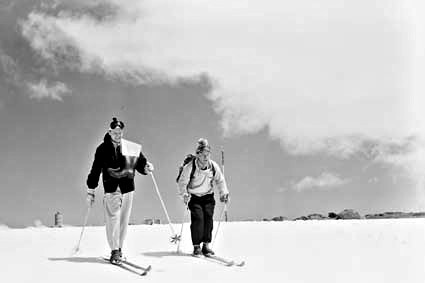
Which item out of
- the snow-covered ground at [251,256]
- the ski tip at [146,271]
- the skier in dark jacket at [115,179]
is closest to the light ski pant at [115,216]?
the skier in dark jacket at [115,179]

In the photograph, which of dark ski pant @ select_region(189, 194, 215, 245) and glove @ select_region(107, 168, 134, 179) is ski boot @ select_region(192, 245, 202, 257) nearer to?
dark ski pant @ select_region(189, 194, 215, 245)

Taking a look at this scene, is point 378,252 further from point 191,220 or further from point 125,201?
point 125,201

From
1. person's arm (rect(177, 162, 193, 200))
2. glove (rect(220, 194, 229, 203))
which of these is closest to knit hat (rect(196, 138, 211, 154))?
person's arm (rect(177, 162, 193, 200))

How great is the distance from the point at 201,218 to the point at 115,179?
1.63 m

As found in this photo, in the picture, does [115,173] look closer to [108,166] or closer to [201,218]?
[108,166]

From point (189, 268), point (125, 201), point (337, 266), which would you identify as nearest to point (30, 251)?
point (125, 201)

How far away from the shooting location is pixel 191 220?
9258 millimetres

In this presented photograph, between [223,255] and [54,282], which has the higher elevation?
[223,255]

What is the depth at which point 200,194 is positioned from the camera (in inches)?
Answer: 367

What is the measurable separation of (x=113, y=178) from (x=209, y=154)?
1712mm

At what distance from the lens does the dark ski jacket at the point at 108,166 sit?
8.46 m

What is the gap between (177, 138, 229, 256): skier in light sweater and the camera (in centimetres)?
916

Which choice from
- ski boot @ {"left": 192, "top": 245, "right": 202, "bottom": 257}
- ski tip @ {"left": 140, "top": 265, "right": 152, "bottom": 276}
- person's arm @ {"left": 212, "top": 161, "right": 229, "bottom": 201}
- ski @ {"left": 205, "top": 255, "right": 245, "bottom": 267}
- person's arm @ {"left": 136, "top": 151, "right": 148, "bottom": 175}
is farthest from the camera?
person's arm @ {"left": 212, "top": 161, "right": 229, "bottom": 201}

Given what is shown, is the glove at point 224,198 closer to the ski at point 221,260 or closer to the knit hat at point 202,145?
the knit hat at point 202,145
